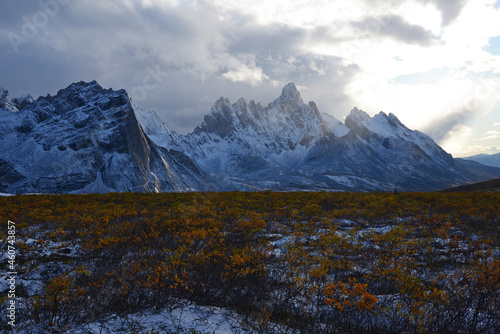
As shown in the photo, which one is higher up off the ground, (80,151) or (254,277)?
(80,151)

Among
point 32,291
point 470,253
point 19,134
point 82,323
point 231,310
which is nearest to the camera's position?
point 82,323

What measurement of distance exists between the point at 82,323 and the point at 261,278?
14.5ft

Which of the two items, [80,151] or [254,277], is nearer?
[254,277]

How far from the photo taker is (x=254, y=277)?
7.66 meters

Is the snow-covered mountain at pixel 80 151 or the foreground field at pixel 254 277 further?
the snow-covered mountain at pixel 80 151

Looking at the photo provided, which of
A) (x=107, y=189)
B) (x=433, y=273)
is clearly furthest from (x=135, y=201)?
(x=107, y=189)

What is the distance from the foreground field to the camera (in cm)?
584

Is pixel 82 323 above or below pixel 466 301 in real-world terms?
below

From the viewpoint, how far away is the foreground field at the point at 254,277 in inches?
230

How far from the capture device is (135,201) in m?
21.5

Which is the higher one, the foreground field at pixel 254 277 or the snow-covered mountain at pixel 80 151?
the snow-covered mountain at pixel 80 151

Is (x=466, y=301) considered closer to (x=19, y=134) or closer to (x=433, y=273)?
(x=433, y=273)

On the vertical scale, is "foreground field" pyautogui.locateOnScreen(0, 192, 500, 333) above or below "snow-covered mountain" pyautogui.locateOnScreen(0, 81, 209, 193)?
below

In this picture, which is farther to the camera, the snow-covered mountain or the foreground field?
the snow-covered mountain
